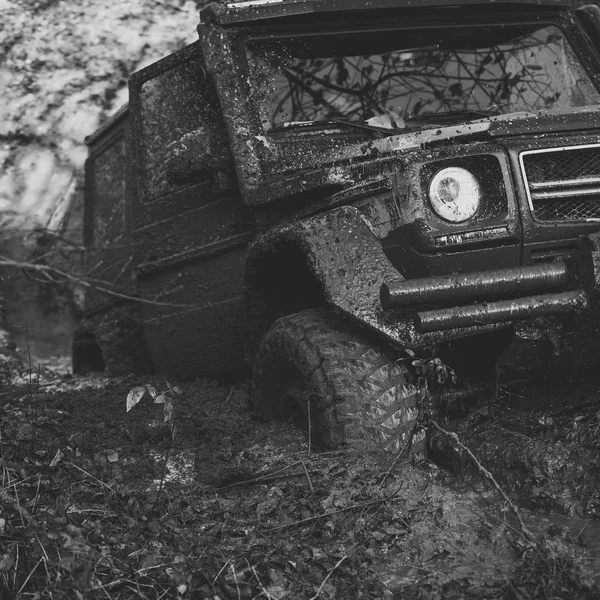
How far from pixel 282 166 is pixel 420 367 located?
1125 mm

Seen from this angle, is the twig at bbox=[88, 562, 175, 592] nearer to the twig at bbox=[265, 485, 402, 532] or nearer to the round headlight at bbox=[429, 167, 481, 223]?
the twig at bbox=[265, 485, 402, 532]

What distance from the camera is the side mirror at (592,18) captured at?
15.0ft

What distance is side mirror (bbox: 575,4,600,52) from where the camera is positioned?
180 inches

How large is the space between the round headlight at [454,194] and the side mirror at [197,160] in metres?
1.09

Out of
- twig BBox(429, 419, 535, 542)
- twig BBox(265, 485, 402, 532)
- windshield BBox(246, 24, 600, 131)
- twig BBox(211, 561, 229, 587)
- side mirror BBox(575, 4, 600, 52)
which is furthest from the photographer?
side mirror BBox(575, 4, 600, 52)

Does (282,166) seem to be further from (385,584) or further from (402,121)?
(385,584)

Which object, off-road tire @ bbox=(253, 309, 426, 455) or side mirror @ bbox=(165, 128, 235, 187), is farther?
side mirror @ bbox=(165, 128, 235, 187)

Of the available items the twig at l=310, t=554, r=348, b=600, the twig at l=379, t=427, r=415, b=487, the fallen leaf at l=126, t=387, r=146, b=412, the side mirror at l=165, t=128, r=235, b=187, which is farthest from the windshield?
the twig at l=310, t=554, r=348, b=600

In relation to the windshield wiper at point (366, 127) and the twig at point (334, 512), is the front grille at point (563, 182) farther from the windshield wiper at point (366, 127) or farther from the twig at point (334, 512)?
the twig at point (334, 512)

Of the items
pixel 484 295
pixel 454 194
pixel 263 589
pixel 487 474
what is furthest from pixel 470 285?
pixel 263 589

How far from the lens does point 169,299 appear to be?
4852mm

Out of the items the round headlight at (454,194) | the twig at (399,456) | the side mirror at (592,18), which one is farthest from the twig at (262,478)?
the side mirror at (592,18)

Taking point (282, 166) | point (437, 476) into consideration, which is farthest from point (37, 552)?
point (282, 166)

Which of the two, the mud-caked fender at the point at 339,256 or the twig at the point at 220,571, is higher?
the mud-caked fender at the point at 339,256
